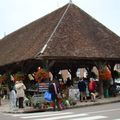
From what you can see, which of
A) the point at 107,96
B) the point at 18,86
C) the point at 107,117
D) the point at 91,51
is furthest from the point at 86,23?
the point at 107,117

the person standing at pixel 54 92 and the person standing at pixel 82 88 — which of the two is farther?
the person standing at pixel 82 88

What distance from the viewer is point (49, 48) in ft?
91.4

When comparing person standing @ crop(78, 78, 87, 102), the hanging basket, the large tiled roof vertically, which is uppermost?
the large tiled roof

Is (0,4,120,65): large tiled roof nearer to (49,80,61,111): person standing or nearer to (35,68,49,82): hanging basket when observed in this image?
(35,68,49,82): hanging basket

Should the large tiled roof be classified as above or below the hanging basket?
above

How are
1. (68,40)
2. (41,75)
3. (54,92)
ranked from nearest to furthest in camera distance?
(54,92) → (41,75) → (68,40)

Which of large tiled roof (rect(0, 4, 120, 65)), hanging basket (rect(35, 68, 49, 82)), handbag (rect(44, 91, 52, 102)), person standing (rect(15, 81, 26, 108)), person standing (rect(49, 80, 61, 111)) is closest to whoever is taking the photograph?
person standing (rect(49, 80, 61, 111))

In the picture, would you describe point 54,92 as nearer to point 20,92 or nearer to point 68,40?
point 20,92

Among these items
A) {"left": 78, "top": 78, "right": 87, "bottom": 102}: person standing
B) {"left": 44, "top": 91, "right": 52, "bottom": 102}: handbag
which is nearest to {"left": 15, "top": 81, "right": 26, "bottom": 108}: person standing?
{"left": 44, "top": 91, "right": 52, "bottom": 102}: handbag

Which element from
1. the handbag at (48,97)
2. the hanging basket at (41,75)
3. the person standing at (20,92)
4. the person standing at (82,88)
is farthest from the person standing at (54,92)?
the person standing at (82,88)

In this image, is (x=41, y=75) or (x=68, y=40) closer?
(x=41, y=75)

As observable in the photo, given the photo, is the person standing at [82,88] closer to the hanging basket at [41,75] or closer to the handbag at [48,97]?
the hanging basket at [41,75]

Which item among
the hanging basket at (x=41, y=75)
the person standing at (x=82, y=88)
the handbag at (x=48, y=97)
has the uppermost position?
the hanging basket at (x=41, y=75)

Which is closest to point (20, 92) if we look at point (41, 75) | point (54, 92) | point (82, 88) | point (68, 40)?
point (54, 92)
